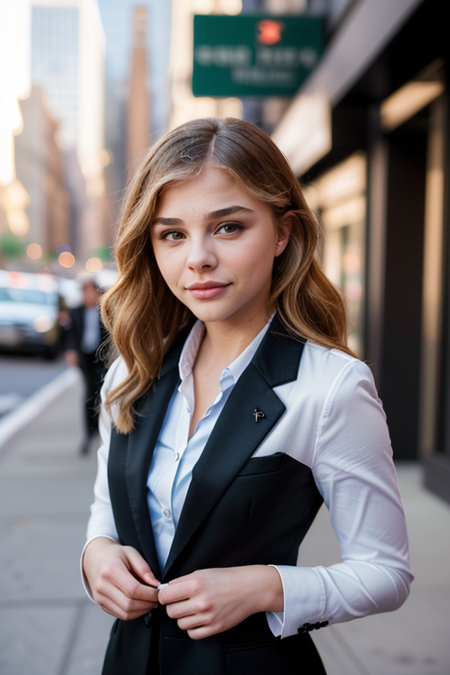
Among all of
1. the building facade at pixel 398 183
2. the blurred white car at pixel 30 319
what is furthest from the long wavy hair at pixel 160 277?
the blurred white car at pixel 30 319

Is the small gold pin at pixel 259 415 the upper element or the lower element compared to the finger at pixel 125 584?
upper

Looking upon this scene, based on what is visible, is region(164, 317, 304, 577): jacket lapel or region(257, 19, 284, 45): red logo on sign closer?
region(164, 317, 304, 577): jacket lapel

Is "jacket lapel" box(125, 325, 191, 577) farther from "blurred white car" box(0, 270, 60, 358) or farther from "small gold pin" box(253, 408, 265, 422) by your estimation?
"blurred white car" box(0, 270, 60, 358)

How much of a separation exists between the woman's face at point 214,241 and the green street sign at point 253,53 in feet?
19.6

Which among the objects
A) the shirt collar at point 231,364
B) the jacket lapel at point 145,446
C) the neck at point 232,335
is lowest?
the jacket lapel at point 145,446

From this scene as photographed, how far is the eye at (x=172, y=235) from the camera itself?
4.56 ft

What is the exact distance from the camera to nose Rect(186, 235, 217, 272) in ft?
4.28

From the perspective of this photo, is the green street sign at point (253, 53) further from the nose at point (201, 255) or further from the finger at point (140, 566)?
the finger at point (140, 566)

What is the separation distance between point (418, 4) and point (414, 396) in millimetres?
3578

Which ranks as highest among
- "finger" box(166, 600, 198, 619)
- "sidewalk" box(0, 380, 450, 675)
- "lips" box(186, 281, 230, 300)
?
"lips" box(186, 281, 230, 300)

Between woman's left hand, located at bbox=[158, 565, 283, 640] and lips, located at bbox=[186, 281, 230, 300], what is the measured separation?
1.88ft

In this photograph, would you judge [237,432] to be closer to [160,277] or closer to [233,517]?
[233,517]

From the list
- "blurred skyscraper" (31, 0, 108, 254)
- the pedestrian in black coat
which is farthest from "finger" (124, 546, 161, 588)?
"blurred skyscraper" (31, 0, 108, 254)

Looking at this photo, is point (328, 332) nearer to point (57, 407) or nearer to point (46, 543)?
point (46, 543)
